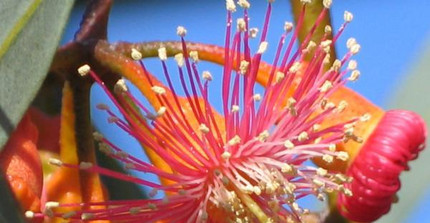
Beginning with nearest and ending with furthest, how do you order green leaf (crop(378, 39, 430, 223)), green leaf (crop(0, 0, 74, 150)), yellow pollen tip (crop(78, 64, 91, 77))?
green leaf (crop(0, 0, 74, 150))
yellow pollen tip (crop(78, 64, 91, 77))
green leaf (crop(378, 39, 430, 223))

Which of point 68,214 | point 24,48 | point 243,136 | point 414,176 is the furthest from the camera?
point 414,176

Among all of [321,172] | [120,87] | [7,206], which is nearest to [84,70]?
[120,87]

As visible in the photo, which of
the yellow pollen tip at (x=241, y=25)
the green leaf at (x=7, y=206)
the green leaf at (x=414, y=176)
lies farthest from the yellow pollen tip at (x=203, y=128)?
the green leaf at (x=414, y=176)

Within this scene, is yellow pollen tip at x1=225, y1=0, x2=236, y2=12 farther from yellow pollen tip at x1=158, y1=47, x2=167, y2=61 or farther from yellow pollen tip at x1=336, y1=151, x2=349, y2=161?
yellow pollen tip at x1=336, y1=151, x2=349, y2=161

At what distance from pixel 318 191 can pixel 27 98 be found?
1.12 feet

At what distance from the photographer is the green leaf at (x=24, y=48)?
0.79m

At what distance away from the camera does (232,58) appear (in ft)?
3.31

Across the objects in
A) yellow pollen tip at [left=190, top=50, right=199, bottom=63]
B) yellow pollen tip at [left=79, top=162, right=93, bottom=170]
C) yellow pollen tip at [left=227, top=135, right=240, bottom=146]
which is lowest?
yellow pollen tip at [left=227, top=135, right=240, bottom=146]

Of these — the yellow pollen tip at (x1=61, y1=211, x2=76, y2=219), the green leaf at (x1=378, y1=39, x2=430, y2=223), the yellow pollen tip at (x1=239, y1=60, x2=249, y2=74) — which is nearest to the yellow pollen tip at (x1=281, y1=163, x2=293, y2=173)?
the yellow pollen tip at (x1=239, y1=60, x2=249, y2=74)

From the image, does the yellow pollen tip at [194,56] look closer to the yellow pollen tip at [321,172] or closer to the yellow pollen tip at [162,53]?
the yellow pollen tip at [162,53]

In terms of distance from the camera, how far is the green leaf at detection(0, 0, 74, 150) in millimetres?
790

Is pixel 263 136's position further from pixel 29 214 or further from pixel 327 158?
pixel 29 214

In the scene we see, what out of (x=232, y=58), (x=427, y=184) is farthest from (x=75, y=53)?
(x=427, y=184)

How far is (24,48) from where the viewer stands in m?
0.81
